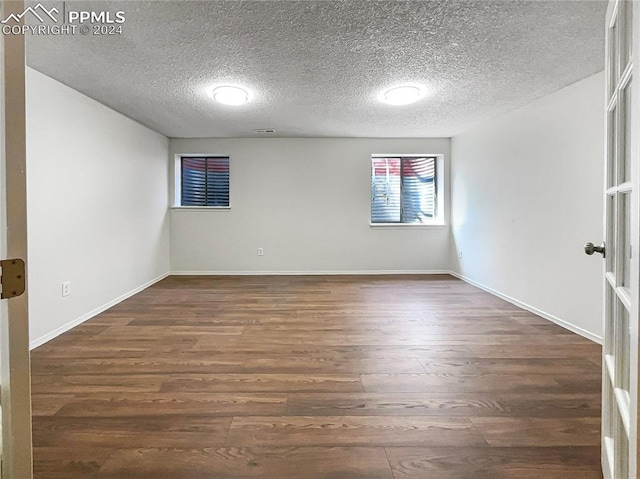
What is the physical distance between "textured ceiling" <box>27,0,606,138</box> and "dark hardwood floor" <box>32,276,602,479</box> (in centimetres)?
222

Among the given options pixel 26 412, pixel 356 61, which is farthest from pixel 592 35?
pixel 26 412

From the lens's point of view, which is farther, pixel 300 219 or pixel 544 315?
pixel 300 219

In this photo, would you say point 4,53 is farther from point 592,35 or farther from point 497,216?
point 497,216

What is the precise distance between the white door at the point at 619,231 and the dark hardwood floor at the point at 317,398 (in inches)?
15.9

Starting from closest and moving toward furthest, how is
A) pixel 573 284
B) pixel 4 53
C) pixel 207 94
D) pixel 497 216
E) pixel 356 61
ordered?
pixel 4 53, pixel 356 61, pixel 573 284, pixel 207 94, pixel 497 216

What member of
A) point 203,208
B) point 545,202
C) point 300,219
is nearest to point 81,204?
point 203,208

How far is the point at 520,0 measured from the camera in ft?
5.79

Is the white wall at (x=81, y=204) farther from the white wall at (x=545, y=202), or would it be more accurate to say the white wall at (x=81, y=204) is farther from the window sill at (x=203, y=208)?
the white wall at (x=545, y=202)

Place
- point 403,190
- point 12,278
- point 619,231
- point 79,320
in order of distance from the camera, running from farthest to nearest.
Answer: point 403,190 → point 79,320 → point 619,231 → point 12,278

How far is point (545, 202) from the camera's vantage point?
10.4 ft

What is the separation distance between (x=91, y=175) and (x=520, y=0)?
383cm

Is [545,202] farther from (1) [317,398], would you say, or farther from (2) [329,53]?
(1) [317,398]

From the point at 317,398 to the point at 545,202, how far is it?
3.00 m

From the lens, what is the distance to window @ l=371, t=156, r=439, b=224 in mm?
5570
